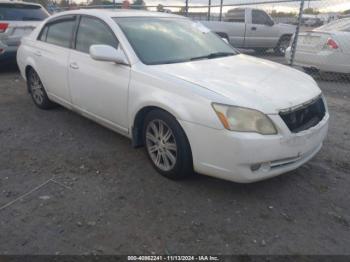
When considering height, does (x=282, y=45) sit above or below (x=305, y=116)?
below

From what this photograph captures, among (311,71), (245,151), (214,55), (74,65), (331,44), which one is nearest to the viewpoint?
(245,151)

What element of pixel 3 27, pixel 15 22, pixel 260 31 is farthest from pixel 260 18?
pixel 3 27

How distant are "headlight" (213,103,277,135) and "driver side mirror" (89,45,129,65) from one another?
4.45ft

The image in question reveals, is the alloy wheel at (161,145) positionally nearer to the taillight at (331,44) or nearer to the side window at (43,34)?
the side window at (43,34)

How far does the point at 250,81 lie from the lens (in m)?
3.46

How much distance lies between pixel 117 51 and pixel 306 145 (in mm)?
2140

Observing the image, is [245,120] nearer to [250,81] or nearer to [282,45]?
[250,81]

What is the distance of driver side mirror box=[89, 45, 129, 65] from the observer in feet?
12.2

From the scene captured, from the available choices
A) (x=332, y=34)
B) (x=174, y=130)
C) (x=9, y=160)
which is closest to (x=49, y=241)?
(x=174, y=130)

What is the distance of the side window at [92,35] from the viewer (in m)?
4.13

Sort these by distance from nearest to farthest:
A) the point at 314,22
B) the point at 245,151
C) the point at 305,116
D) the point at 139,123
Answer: the point at 245,151 → the point at 305,116 → the point at 139,123 → the point at 314,22

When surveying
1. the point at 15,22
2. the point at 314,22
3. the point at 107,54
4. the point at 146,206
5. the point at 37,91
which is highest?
the point at 107,54

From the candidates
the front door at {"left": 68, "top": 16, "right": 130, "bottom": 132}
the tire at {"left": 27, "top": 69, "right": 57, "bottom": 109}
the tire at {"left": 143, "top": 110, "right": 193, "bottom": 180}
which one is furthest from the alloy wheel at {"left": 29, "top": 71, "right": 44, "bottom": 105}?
the tire at {"left": 143, "top": 110, "right": 193, "bottom": 180}

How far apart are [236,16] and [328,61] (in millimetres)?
5569
